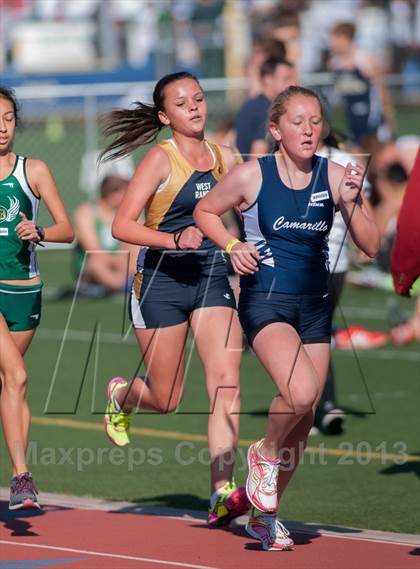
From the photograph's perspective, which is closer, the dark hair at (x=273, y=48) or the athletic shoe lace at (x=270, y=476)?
the athletic shoe lace at (x=270, y=476)

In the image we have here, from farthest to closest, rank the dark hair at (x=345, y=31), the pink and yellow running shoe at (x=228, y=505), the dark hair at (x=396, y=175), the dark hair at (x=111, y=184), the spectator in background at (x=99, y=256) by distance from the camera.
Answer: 1. the dark hair at (x=345, y=31)
2. the spectator in background at (x=99, y=256)
3. the dark hair at (x=396, y=175)
4. the dark hair at (x=111, y=184)
5. the pink and yellow running shoe at (x=228, y=505)

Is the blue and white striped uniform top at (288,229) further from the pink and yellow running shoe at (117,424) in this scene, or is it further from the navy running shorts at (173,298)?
the pink and yellow running shoe at (117,424)

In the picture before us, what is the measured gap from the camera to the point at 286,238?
670 centimetres

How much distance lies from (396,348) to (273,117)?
23.2 feet

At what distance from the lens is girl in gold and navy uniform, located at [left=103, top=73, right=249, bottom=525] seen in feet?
24.1

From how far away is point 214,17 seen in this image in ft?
90.3

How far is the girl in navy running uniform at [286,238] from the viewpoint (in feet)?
21.7

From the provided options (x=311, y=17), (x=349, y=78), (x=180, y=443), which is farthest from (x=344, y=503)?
(x=311, y=17)

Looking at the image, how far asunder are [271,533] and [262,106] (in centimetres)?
585

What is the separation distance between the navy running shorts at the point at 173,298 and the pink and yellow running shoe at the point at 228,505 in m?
0.97

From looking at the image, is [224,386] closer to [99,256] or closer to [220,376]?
[220,376]

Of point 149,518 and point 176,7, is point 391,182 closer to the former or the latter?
point 149,518

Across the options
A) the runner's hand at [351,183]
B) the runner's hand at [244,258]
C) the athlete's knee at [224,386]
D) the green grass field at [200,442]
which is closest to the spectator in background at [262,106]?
the green grass field at [200,442]

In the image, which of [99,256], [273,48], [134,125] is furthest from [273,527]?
[99,256]
